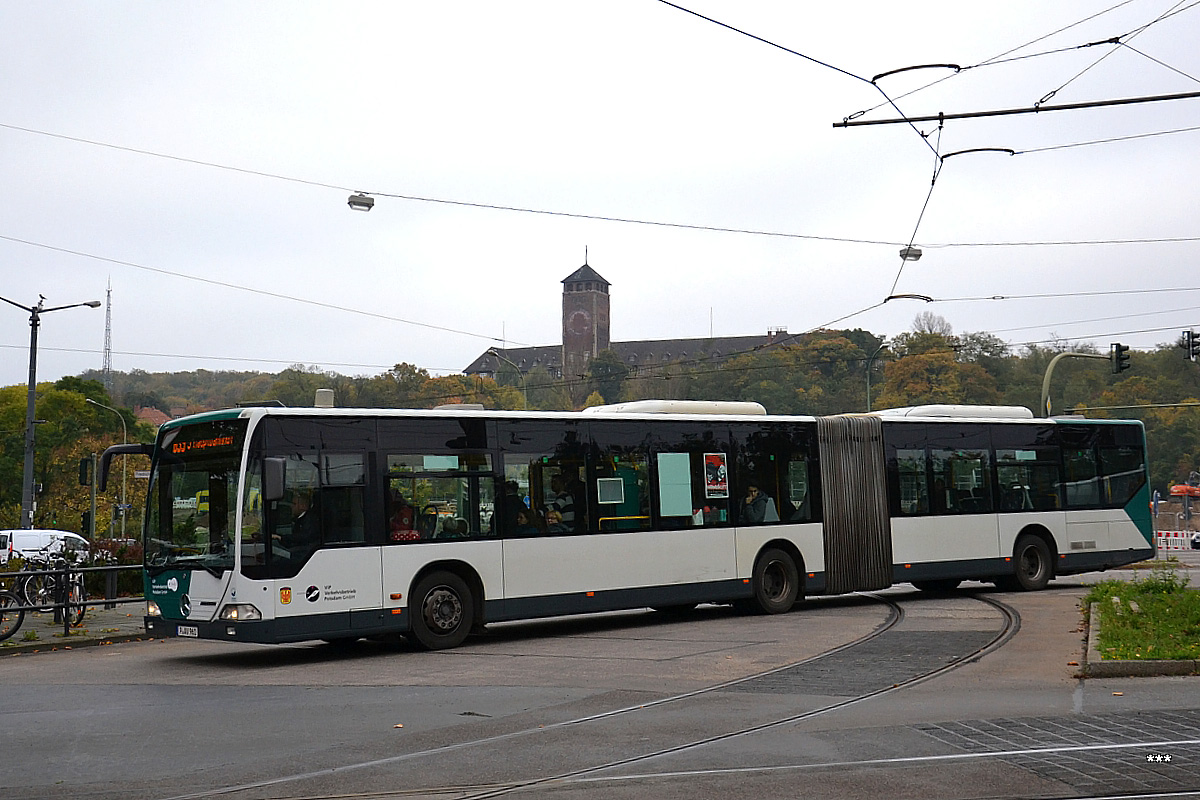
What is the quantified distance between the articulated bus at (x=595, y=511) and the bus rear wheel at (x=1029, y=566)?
39 millimetres

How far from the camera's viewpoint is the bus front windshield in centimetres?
1441

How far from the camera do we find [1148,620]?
14812 millimetres

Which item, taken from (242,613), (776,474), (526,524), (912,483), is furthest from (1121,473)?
(242,613)

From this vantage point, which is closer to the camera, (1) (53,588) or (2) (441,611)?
(2) (441,611)

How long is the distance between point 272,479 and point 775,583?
8.58 meters

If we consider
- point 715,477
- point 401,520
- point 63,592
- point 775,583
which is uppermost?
point 715,477

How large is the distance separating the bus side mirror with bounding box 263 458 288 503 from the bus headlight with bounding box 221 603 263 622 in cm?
115

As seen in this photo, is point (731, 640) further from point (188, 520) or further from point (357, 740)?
point (357, 740)

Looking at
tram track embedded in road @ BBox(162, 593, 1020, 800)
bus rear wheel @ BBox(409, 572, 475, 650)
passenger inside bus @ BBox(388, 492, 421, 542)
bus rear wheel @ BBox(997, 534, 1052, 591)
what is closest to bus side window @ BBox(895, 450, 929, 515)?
bus rear wheel @ BBox(997, 534, 1052, 591)

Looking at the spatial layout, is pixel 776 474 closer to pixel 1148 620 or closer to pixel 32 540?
pixel 1148 620

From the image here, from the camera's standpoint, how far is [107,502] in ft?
237

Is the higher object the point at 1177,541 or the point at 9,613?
the point at 1177,541

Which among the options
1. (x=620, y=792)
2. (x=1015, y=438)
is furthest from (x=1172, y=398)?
(x=620, y=792)

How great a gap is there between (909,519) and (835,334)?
2066 inches
